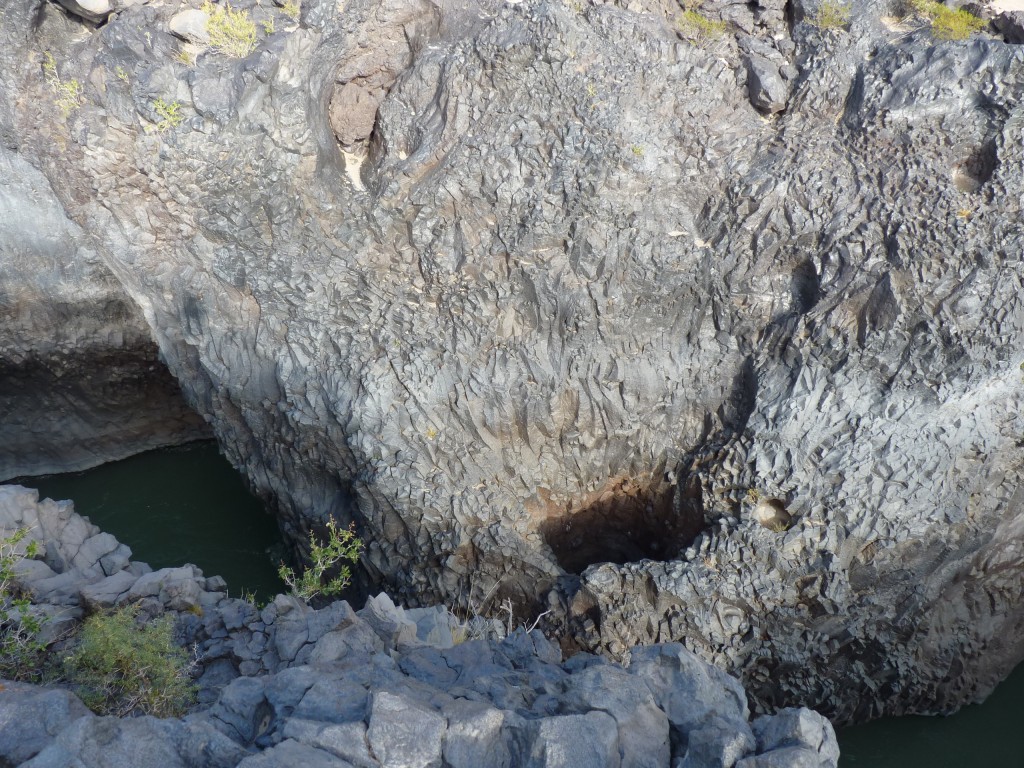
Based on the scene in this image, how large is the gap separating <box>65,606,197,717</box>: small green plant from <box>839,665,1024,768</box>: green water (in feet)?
26.6

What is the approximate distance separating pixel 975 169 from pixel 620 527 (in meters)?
6.66

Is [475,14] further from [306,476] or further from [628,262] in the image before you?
[306,476]

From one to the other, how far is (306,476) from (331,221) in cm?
379

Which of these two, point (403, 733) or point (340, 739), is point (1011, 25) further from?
point (340, 739)

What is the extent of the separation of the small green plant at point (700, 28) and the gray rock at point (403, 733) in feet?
29.9

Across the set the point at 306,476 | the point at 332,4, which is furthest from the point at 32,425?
the point at 332,4

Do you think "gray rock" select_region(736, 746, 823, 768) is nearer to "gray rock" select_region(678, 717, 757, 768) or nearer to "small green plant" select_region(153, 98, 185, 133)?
"gray rock" select_region(678, 717, 757, 768)

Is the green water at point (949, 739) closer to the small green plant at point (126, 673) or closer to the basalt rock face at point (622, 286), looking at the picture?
the basalt rock face at point (622, 286)

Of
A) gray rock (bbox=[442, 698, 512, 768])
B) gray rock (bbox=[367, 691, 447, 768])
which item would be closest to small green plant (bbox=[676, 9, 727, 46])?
gray rock (bbox=[442, 698, 512, 768])

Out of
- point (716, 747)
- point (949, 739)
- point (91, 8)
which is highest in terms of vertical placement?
point (91, 8)

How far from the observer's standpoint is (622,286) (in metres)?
10.7

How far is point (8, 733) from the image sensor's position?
17.5 feet

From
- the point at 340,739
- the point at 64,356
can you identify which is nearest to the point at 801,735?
the point at 340,739

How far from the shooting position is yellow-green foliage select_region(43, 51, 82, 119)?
34.4ft
